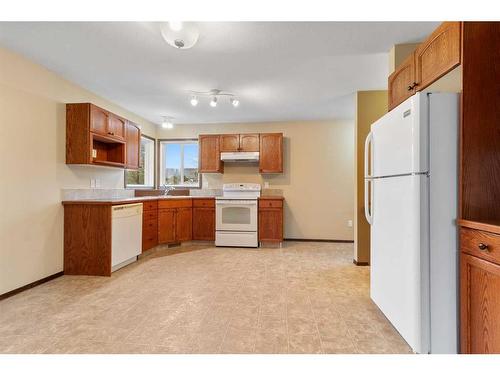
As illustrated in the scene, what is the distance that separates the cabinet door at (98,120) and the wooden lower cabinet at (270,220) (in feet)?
8.84

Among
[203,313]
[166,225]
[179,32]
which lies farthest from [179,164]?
[203,313]

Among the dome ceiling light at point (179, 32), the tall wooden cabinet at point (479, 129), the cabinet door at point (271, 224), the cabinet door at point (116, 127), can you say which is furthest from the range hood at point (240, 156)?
the tall wooden cabinet at point (479, 129)

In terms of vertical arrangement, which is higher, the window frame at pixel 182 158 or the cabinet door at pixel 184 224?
the window frame at pixel 182 158

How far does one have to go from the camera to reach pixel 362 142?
140 inches

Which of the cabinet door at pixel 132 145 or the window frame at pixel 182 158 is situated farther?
the window frame at pixel 182 158

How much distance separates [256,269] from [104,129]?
107 inches

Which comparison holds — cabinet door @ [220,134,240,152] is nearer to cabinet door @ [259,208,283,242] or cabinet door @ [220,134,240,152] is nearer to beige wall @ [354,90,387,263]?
cabinet door @ [259,208,283,242]

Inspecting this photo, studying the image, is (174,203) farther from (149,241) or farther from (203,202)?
(149,241)

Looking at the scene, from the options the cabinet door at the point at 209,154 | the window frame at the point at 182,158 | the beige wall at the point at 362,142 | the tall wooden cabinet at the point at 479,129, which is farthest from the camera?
the window frame at the point at 182,158

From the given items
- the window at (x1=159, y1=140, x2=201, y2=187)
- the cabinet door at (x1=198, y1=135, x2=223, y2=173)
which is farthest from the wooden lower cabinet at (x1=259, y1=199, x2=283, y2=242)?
the window at (x1=159, y1=140, x2=201, y2=187)

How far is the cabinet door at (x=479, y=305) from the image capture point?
1201mm

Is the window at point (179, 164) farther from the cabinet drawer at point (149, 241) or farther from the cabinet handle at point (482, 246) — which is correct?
the cabinet handle at point (482, 246)
